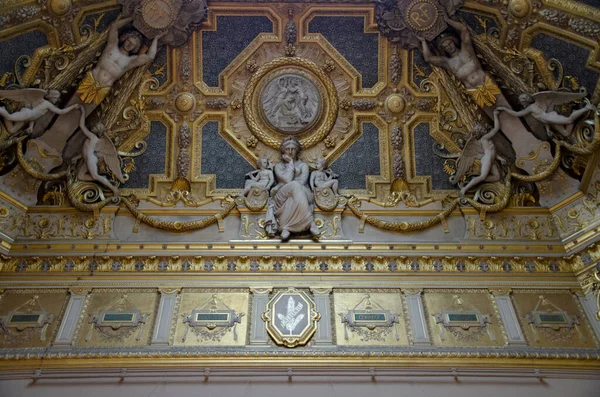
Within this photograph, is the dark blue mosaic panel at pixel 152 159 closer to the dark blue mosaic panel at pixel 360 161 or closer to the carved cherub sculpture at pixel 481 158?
the dark blue mosaic panel at pixel 360 161

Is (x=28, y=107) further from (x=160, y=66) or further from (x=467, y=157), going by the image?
(x=467, y=157)

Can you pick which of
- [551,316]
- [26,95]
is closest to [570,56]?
[551,316]

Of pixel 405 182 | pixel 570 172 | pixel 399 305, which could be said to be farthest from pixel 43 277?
pixel 570 172

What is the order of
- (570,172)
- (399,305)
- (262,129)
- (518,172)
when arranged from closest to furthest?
(399,305) → (570,172) → (518,172) → (262,129)

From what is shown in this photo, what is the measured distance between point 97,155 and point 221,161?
2395 mm

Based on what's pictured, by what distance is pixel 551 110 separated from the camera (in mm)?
9016

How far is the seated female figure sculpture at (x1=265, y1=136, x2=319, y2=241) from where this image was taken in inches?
365

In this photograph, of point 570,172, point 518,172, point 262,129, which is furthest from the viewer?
point 262,129

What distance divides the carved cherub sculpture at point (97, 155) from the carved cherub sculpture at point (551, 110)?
7783 mm

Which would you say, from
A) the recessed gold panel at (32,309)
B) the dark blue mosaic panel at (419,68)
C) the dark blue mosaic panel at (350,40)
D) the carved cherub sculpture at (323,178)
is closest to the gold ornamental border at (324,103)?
the carved cherub sculpture at (323,178)

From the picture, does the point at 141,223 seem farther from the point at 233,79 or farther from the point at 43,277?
the point at 233,79

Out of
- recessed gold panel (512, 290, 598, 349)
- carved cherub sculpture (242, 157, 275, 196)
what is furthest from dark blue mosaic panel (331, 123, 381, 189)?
recessed gold panel (512, 290, 598, 349)

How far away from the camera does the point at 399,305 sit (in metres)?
8.52

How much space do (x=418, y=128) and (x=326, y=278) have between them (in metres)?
3.94
